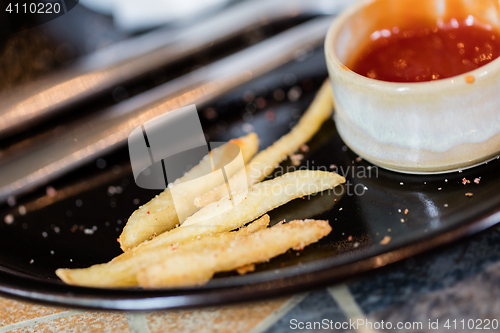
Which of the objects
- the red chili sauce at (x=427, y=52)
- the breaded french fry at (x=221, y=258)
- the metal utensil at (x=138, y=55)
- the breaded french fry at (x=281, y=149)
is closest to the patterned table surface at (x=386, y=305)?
the breaded french fry at (x=221, y=258)

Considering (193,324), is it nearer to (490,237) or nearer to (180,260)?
(180,260)

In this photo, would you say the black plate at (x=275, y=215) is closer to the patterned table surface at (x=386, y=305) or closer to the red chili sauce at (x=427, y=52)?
the patterned table surface at (x=386, y=305)

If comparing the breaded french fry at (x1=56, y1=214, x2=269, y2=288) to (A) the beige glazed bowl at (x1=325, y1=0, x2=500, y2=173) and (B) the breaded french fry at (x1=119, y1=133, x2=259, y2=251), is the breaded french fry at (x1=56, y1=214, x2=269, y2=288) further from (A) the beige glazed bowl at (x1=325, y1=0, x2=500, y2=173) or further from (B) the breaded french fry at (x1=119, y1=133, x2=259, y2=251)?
(A) the beige glazed bowl at (x1=325, y1=0, x2=500, y2=173)

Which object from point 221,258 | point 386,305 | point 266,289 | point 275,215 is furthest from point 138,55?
point 386,305

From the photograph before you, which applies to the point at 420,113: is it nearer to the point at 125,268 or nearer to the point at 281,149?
the point at 281,149

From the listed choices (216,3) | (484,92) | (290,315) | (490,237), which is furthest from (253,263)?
(216,3)

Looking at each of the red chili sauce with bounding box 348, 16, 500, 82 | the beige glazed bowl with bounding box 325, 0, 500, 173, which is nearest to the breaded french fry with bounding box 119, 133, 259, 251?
the beige glazed bowl with bounding box 325, 0, 500, 173
